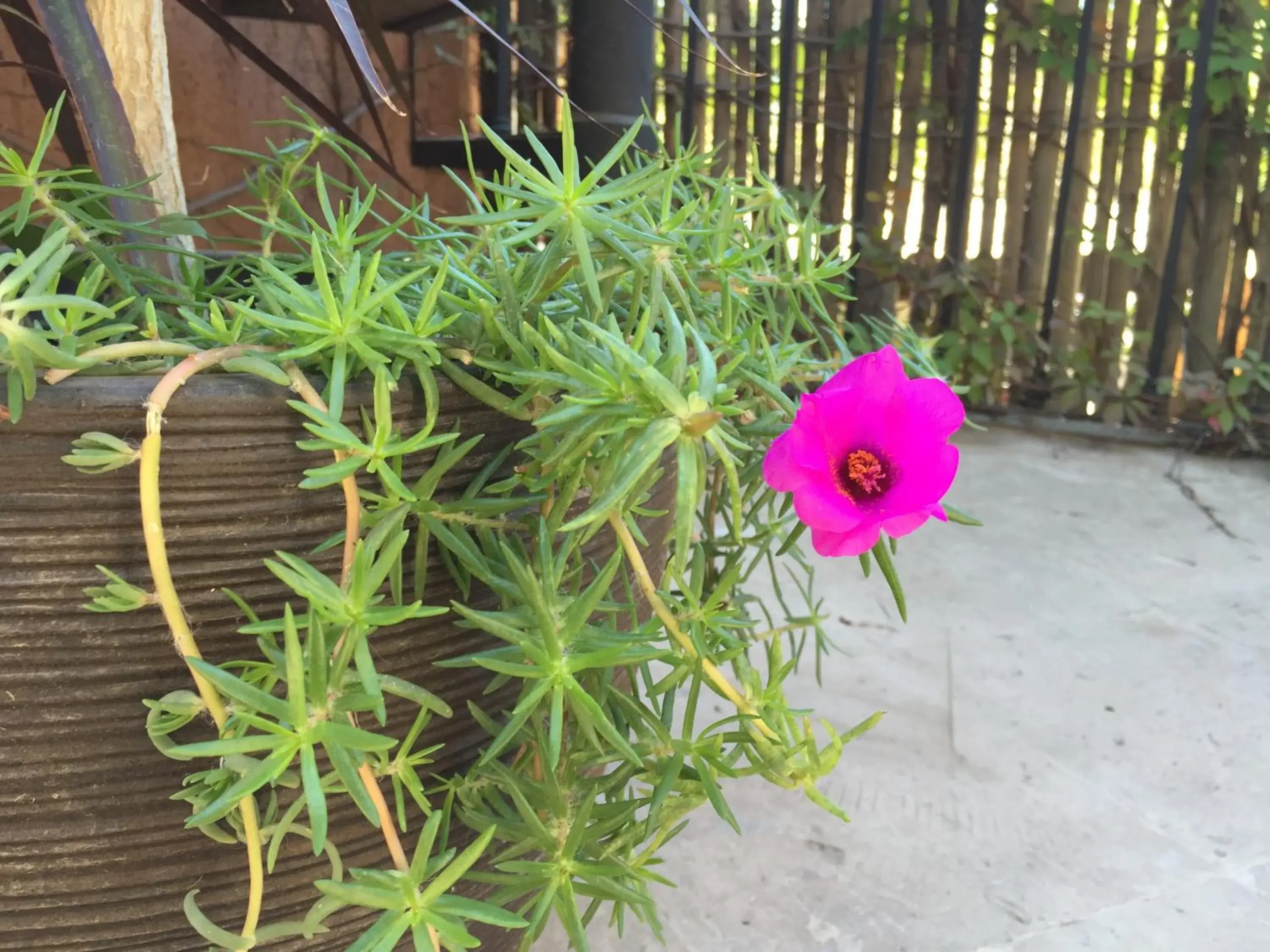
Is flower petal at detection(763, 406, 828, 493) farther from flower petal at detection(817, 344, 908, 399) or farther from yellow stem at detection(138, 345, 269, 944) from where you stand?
yellow stem at detection(138, 345, 269, 944)

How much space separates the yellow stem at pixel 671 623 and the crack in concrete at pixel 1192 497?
1.42 metres

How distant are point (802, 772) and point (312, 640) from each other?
244 millimetres

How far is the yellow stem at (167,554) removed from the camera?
0.34 metres

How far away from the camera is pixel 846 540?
1.21ft

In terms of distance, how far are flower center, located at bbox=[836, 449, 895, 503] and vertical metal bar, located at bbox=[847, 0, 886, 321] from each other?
1.79 metres

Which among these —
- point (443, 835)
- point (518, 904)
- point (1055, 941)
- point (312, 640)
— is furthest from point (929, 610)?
point (312, 640)

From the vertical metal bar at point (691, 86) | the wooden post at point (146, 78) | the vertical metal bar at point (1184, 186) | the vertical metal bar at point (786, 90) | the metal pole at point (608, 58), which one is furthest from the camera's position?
the vertical metal bar at point (786, 90)

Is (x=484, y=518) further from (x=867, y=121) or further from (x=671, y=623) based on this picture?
(x=867, y=121)

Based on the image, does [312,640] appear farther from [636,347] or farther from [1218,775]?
[1218,775]

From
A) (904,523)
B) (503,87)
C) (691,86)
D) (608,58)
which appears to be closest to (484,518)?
(904,523)

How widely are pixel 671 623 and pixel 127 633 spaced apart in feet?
0.70

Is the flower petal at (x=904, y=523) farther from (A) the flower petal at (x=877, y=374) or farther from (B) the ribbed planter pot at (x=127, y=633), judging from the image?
(B) the ribbed planter pot at (x=127, y=633)

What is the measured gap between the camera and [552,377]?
36 cm

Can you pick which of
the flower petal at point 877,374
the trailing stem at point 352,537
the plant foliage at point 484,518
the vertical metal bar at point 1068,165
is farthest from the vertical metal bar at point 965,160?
the trailing stem at point 352,537
